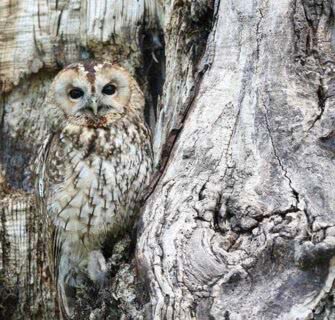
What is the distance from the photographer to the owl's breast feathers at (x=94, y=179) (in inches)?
111

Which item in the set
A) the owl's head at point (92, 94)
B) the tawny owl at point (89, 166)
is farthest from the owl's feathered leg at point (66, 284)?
the owl's head at point (92, 94)

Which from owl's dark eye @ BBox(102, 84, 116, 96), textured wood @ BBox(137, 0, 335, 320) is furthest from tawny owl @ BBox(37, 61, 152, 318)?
textured wood @ BBox(137, 0, 335, 320)

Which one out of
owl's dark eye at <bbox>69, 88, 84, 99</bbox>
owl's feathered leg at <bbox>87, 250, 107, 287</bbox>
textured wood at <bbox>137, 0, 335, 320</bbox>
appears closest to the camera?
textured wood at <bbox>137, 0, 335, 320</bbox>

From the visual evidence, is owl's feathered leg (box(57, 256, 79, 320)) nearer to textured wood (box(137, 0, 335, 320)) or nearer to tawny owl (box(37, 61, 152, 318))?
tawny owl (box(37, 61, 152, 318))

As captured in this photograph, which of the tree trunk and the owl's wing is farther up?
the tree trunk

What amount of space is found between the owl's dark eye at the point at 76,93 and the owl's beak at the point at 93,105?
0.17 feet

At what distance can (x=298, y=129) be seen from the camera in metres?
2.38

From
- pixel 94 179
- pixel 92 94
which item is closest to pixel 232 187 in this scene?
pixel 94 179

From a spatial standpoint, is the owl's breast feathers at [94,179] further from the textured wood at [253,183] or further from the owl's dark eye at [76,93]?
the textured wood at [253,183]

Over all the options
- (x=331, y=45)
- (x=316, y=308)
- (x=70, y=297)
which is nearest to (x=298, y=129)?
(x=331, y=45)

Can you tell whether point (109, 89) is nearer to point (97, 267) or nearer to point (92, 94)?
point (92, 94)

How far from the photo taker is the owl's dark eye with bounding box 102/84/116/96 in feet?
9.53

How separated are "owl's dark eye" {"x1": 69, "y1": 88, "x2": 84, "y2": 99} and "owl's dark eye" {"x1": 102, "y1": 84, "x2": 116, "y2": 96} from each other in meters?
0.08

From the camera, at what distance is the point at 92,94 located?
2865mm
